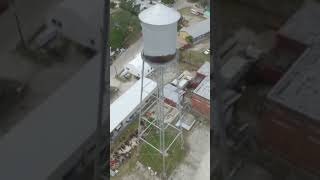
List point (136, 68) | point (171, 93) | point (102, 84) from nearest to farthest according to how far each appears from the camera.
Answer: point (102, 84), point (171, 93), point (136, 68)

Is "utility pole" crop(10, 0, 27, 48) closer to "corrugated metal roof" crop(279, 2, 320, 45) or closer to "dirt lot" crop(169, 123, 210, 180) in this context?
"corrugated metal roof" crop(279, 2, 320, 45)

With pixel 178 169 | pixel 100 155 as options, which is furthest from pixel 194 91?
pixel 100 155

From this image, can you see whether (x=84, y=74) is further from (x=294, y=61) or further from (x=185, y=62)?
(x=185, y=62)

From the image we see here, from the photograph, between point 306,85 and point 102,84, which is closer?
point 306,85

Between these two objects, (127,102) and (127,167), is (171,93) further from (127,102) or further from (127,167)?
(127,167)

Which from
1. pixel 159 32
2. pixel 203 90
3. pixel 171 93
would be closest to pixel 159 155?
pixel 171 93

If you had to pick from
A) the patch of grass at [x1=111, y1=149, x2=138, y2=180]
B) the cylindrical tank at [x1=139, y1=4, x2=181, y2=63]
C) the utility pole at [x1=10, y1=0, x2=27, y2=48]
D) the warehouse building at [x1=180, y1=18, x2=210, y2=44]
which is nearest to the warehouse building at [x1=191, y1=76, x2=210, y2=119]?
the patch of grass at [x1=111, y1=149, x2=138, y2=180]

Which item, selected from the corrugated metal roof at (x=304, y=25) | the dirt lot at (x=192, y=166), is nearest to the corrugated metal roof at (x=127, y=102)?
the dirt lot at (x=192, y=166)
